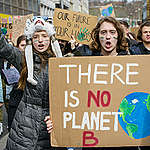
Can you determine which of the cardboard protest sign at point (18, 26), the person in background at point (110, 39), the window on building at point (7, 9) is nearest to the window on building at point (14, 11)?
the window on building at point (7, 9)

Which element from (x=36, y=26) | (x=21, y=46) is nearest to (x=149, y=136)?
(x=36, y=26)

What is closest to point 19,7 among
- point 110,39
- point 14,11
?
point 14,11

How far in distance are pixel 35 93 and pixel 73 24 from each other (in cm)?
294

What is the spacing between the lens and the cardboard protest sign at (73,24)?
16.9 feet

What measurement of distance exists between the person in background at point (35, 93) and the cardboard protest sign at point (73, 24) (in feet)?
8.20

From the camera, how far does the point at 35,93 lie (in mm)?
2492

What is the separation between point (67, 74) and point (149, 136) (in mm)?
816

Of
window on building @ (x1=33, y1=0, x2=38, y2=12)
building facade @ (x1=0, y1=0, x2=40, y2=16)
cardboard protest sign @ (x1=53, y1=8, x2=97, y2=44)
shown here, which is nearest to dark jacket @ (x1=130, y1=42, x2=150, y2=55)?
cardboard protest sign @ (x1=53, y1=8, x2=97, y2=44)

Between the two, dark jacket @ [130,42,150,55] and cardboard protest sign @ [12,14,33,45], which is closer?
dark jacket @ [130,42,150,55]

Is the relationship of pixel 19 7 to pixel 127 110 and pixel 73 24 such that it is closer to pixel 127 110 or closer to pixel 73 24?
pixel 73 24

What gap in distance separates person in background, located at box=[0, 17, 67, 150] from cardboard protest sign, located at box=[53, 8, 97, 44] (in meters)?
2.50

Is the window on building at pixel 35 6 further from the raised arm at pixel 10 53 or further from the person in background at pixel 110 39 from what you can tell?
the person in background at pixel 110 39

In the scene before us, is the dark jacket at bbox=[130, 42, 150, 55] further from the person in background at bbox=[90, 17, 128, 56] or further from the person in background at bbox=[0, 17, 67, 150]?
the person in background at bbox=[0, 17, 67, 150]

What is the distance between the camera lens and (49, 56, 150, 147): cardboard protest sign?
7.45 ft
